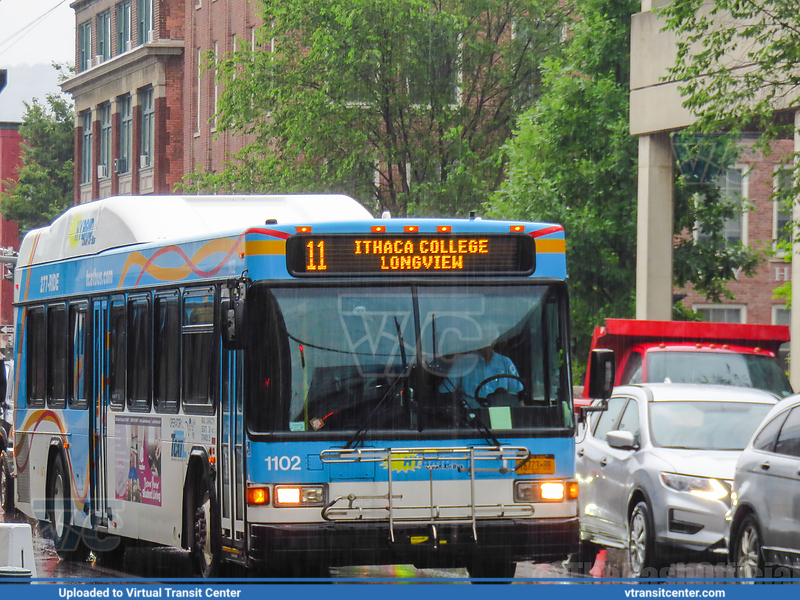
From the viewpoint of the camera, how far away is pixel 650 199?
26.9 meters

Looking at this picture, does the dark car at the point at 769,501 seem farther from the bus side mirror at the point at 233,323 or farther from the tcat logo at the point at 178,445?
the tcat logo at the point at 178,445

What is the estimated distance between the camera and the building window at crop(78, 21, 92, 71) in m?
68.9

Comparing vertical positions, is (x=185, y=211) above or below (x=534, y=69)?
below

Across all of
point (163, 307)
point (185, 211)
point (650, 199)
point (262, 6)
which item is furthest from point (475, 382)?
point (262, 6)

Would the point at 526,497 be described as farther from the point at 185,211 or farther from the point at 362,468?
the point at 185,211

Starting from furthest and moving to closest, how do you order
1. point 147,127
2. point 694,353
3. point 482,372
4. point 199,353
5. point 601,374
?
point 147,127
point 694,353
point 199,353
point 601,374
point 482,372

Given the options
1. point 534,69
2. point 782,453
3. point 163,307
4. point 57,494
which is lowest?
point 57,494

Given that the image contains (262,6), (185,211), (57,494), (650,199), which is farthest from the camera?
(262,6)

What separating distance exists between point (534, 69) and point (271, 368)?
107 ft

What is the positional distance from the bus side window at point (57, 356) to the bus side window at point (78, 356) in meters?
0.22

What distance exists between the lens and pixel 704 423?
13.0 metres

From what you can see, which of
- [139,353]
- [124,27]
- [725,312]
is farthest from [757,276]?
[139,353]

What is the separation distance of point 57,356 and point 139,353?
256cm

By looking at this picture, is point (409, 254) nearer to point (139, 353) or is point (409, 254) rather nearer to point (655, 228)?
point (139, 353)
